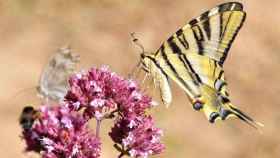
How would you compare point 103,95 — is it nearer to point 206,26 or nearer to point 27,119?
point 27,119

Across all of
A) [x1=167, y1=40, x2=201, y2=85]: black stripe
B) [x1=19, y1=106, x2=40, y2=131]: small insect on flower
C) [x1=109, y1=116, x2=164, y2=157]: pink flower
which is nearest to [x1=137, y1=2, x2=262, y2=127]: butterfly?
[x1=167, y1=40, x2=201, y2=85]: black stripe

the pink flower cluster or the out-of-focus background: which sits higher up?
the out-of-focus background

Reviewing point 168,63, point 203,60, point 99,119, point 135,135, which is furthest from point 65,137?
point 203,60

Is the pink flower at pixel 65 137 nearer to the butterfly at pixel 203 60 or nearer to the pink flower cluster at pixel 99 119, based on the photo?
the pink flower cluster at pixel 99 119

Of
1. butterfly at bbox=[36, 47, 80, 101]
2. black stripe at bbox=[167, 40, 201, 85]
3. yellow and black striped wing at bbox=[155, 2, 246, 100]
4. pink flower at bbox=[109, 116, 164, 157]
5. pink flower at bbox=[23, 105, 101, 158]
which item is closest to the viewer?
pink flower at bbox=[23, 105, 101, 158]

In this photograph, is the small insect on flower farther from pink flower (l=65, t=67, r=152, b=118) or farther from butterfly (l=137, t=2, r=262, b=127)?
butterfly (l=137, t=2, r=262, b=127)

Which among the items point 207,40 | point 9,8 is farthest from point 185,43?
point 9,8
